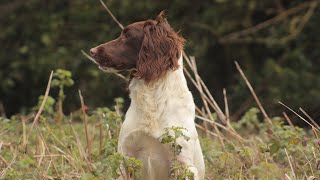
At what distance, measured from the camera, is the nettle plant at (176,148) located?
373 centimetres

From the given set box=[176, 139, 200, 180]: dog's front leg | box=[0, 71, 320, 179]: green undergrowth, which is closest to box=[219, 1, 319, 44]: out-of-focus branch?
→ box=[0, 71, 320, 179]: green undergrowth

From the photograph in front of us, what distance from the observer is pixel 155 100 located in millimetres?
4082

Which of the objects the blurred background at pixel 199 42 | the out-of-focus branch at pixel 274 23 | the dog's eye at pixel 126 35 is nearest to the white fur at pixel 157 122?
the dog's eye at pixel 126 35

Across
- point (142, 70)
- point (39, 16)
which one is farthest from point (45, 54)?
point (142, 70)

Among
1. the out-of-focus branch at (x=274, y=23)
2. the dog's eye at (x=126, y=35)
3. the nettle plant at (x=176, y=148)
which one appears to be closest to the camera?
the nettle plant at (x=176, y=148)

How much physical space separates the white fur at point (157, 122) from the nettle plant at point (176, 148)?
0.05m

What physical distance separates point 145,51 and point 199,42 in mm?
6376

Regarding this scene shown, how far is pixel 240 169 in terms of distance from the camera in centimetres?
452

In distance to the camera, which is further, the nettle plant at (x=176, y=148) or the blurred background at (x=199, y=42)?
the blurred background at (x=199, y=42)

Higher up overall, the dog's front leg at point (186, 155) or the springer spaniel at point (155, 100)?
the springer spaniel at point (155, 100)

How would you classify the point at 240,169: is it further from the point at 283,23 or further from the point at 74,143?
the point at 283,23

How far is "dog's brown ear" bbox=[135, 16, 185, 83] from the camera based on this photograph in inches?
159

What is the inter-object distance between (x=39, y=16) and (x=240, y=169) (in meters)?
6.70

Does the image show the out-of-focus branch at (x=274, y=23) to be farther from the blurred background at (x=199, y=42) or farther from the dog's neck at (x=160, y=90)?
the dog's neck at (x=160, y=90)
